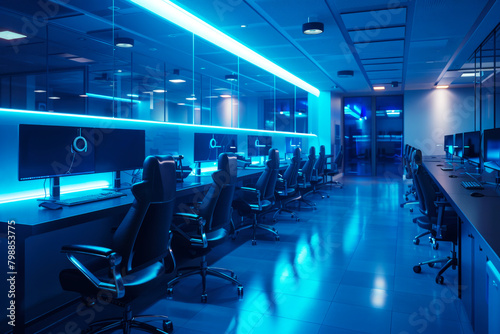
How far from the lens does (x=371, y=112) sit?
547 inches

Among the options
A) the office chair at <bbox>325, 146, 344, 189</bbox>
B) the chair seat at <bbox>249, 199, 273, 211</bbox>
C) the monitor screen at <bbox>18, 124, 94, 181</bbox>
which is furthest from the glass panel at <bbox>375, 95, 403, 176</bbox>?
the monitor screen at <bbox>18, 124, 94, 181</bbox>

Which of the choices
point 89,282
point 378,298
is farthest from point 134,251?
point 378,298

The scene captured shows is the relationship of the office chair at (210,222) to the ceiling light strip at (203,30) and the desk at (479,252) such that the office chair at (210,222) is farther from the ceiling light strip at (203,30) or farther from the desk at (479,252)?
the ceiling light strip at (203,30)

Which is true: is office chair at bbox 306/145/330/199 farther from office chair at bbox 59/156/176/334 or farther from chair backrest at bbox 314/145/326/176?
office chair at bbox 59/156/176/334

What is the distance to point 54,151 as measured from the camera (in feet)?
10.00

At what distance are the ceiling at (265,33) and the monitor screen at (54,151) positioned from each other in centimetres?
179

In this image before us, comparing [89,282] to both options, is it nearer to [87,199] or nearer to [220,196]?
[87,199]

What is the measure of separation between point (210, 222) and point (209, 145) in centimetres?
251

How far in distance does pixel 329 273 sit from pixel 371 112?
11178mm

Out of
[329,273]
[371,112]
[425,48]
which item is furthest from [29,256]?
[371,112]

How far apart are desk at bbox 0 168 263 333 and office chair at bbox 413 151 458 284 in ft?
9.30

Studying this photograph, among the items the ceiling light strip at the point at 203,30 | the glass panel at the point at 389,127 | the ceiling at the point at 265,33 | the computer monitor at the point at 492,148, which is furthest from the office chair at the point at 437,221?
the glass panel at the point at 389,127

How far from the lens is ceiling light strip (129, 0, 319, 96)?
178 inches

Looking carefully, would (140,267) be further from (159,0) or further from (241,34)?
(241,34)
